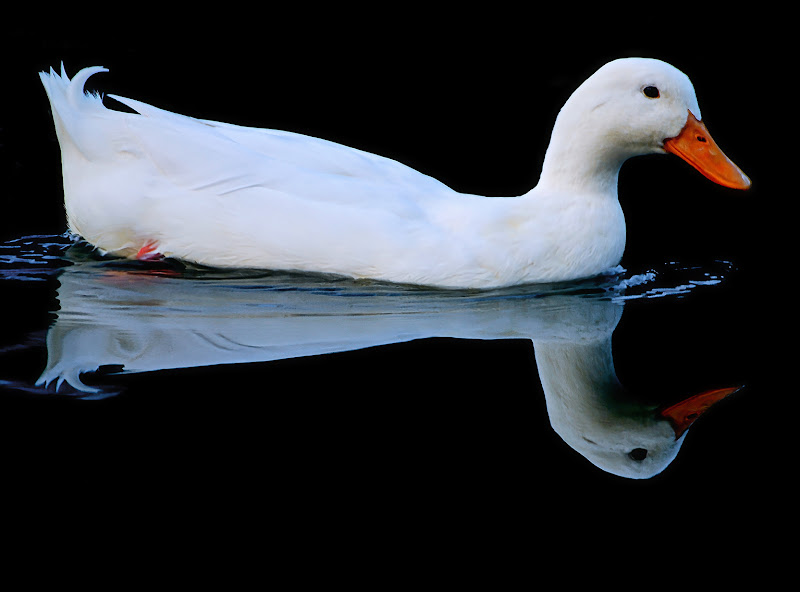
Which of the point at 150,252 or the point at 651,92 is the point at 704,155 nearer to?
the point at 651,92

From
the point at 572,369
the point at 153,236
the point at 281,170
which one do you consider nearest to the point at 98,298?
the point at 153,236

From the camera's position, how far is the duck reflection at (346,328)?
4566mm

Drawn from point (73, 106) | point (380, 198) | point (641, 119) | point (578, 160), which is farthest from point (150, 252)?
point (641, 119)

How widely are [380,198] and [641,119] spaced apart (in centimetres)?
107

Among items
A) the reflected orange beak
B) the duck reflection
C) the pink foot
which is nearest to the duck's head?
the duck reflection

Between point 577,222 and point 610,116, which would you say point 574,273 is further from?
point 610,116

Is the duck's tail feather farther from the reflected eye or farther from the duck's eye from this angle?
the reflected eye

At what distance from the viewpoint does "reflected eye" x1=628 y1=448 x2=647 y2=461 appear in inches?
173

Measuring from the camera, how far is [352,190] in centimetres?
548

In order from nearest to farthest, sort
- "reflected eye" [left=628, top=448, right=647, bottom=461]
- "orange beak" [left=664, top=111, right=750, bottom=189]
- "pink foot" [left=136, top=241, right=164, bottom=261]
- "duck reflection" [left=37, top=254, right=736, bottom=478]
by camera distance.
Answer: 1. "reflected eye" [left=628, top=448, right=647, bottom=461]
2. "duck reflection" [left=37, top=254, right=736, bottom=478]
3. "orange beak" [left=664, top=111, right=750, bottom=189]
4. "pink foot" [left=136, top=241, right=164, bottom=261]

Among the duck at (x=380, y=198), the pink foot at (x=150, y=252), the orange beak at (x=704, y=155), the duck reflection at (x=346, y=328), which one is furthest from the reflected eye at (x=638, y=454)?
the pink foot at (x=150, y=252)

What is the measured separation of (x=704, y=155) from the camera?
18.3ft

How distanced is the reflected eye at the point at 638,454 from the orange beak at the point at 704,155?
63.5 inches

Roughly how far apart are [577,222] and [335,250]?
3.15ft
